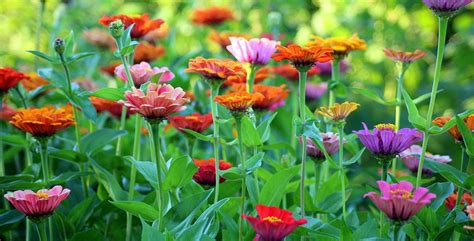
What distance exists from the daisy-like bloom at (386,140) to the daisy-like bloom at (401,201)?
0.09 m

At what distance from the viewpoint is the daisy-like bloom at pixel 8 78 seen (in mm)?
1062

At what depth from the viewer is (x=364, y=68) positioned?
2336mm

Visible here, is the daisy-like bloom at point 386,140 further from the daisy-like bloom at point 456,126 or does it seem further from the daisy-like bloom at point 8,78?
the daisy-like bloom at point 8,78

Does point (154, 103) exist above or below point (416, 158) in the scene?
above

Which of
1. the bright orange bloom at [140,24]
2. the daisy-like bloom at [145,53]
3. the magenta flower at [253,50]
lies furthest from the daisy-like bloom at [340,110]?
the daisy-like bloom at [145,53]

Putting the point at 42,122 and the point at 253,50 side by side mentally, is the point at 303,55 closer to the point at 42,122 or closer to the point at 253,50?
the point at 253,50

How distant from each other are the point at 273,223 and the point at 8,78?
0.55 metres

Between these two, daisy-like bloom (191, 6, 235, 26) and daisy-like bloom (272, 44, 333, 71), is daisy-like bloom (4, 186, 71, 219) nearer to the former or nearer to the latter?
daisy-like bloom (272, 44, 333, 71)

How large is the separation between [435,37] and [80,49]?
133 centimetres

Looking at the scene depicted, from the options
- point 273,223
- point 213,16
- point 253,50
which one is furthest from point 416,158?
point 213,16

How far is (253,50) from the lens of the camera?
97 centimetres

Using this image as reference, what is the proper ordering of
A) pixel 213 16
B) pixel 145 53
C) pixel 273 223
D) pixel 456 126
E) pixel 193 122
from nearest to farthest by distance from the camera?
pixel 273 223 < pixel 456 126 < pixel 193 122 < pixel 145 53 < pixel 213 16

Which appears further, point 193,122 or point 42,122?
point 193,122

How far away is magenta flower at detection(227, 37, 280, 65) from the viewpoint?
0.97m
